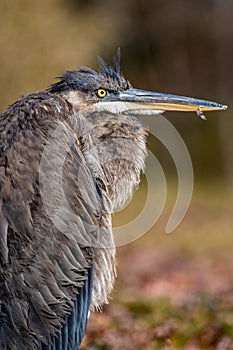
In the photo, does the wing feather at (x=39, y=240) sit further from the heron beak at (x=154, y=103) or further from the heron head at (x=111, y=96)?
the heron beak at (x=154, y=103)

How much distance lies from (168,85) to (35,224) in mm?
34125

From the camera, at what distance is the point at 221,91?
37.3 metres

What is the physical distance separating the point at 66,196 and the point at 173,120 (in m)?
31.3

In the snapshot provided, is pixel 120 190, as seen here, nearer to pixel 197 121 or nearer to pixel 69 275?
pixel 69 275

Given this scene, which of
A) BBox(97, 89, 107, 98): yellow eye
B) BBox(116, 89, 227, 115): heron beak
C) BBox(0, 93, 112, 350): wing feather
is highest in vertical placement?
BBox(97, 89, 107, 98): yellow eye

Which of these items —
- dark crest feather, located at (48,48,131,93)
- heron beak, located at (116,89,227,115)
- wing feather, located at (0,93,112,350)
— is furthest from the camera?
heron beak, located at (116,89,227,115)

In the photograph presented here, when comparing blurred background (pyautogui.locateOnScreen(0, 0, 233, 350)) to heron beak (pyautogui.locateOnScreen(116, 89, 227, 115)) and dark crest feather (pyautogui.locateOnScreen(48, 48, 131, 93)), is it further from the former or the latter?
dark crest feather (pyautogui.locateOnScreen(48, 48, 131, 93))

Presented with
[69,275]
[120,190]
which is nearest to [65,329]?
[69,275]

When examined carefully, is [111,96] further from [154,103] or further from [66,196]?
[66,196]

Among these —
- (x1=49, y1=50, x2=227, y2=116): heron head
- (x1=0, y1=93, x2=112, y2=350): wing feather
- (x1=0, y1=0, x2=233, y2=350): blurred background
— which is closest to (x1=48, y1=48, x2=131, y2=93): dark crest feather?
(x1=49, y1=50, x2=227, y2=116): heron head

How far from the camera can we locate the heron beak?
250 inches

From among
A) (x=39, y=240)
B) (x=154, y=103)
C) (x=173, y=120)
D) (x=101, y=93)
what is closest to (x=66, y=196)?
(x=39, y=240)

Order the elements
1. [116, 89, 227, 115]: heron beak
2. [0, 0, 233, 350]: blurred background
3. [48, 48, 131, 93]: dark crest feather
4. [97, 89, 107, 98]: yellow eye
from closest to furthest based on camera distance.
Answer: [48, 48, 131, 93]: dark crest feather, [97, 89, 107, 98]: yellow eye, [116, 89, 227, 115]: heron beak, [0, 0, 233, 350]: blurred background

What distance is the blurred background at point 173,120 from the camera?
27.2 ft
